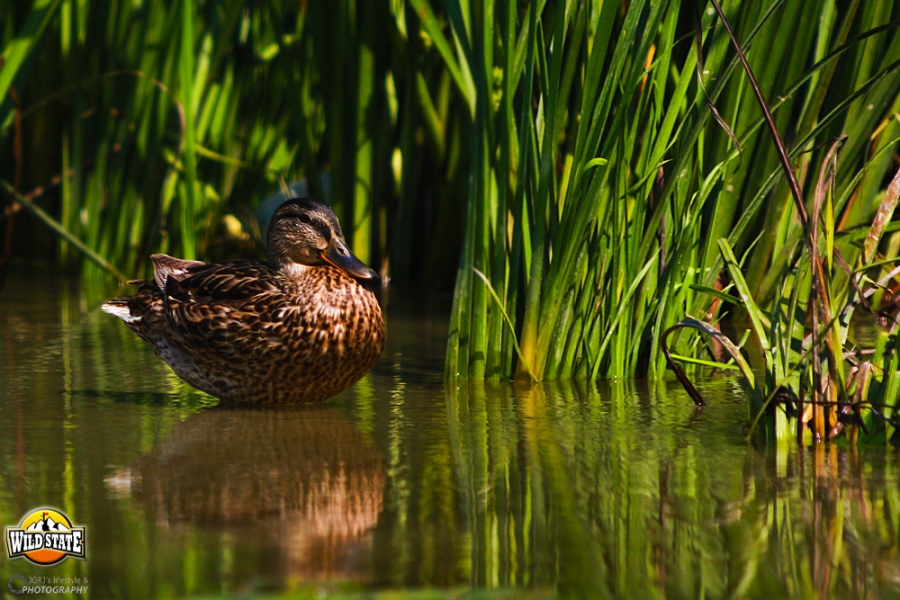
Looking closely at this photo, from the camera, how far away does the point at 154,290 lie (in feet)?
14.7

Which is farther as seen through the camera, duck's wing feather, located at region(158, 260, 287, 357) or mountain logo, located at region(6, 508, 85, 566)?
duck's wing feather, located at region(158, 260, 287, 357)

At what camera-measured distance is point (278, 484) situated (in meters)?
3.03

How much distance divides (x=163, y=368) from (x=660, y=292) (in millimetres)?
2052

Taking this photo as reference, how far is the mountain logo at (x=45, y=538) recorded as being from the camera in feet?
8.04

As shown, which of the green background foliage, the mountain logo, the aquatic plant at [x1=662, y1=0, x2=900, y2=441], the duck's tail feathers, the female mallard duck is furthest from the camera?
the duck's tail feathers

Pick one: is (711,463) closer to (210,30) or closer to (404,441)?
(404,441)

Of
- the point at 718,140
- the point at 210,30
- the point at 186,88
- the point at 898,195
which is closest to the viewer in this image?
the point at 898,195

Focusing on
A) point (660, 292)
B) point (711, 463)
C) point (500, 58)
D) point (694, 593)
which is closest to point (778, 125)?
point (660, 292)

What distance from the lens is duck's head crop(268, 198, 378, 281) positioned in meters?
4.09

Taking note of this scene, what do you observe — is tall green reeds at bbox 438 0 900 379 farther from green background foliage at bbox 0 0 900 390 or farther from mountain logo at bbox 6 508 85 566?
mountain logo at bbox 6 508 85 566

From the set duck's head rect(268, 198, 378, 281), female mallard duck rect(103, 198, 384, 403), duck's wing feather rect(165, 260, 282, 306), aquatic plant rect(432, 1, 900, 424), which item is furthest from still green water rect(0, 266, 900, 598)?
duck's head rect(268, 198, 378, 281)

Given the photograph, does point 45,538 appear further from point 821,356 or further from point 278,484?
point 821,356

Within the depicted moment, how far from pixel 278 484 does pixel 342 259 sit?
3.94ft

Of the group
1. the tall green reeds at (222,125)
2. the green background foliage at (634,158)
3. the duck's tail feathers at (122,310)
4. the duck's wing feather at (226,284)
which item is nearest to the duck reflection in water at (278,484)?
the duck's wing feather at (226,284)
